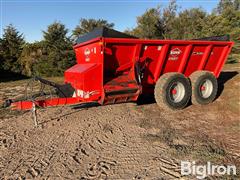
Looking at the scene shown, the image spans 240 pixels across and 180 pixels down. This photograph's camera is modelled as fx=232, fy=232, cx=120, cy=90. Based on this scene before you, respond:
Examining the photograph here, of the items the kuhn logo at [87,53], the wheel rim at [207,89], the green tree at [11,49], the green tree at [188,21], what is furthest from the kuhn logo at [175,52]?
the green tree at [188,21]

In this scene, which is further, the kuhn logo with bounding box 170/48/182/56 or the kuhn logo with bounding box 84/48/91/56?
the kuhn logo with bounding box 170/48/182/56

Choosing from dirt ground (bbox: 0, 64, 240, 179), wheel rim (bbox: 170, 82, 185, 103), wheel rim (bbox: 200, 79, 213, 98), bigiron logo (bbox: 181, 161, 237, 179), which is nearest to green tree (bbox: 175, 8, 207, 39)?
wheel rim (bbox: 200, 79, 213, 98)

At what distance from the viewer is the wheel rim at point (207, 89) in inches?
255

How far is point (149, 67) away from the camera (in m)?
5.75

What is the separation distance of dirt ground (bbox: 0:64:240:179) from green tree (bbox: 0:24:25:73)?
56.5 feet

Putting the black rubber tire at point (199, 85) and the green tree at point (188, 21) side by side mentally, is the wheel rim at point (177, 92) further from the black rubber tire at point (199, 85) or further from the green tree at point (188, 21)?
the green tree at point (188, 21)

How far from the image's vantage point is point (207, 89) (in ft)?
21.4

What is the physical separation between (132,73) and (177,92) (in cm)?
138

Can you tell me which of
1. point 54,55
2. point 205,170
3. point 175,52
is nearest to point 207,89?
point 175,52

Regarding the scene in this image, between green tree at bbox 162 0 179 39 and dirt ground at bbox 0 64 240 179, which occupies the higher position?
green tree at bbox 162 0 179 39

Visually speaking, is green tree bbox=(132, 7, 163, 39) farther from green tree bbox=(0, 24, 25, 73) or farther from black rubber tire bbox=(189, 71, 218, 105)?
black rubber tire bbox=(189, 71, 218, 105)

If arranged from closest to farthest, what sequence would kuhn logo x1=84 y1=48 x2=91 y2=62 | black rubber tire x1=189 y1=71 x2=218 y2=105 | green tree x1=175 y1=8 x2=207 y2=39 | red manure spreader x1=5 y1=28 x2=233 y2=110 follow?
1. red manure spreader x1=5 y1=28 x2=233 y2=110
2. kuhn logo x1=84 y1=48 x2=91 y2=62
3. black rubber tire x1=189 y1=71 x2=218 y2=105
4. green tree x1=175 y1=8 x2=207 y2=39

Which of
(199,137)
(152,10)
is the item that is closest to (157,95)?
(199,137)

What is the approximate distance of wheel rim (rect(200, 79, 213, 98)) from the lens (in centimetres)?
647
